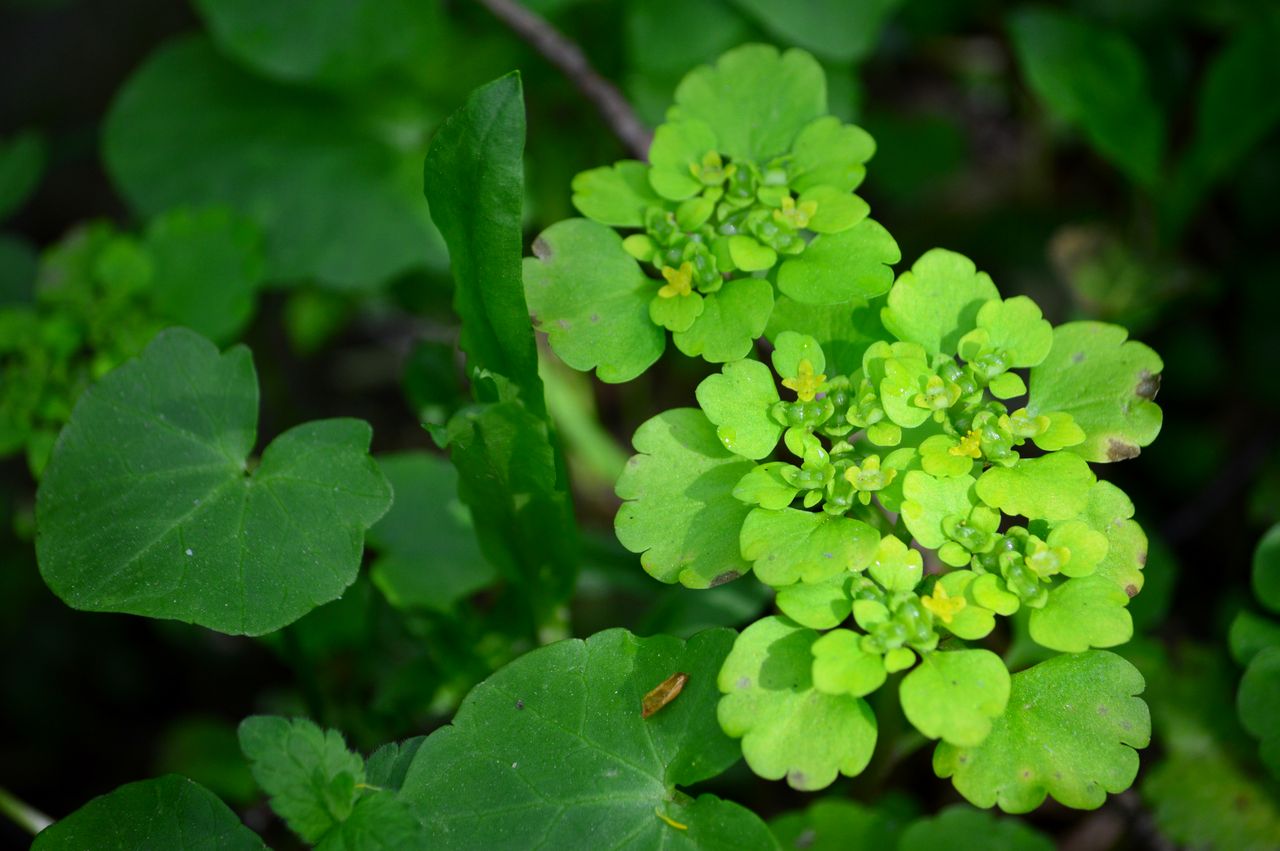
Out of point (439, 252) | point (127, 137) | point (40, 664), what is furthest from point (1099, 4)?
point (40, 664)

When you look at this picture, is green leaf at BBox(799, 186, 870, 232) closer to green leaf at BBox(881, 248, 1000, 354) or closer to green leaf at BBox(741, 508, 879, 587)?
green leaf at BBox(881, 248, 1000, 354)

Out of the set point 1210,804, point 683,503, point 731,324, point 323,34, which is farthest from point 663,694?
point 323,34

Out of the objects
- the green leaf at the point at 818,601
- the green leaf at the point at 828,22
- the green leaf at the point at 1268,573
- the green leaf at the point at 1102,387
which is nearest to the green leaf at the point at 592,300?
the green leaf at the point at 818,601

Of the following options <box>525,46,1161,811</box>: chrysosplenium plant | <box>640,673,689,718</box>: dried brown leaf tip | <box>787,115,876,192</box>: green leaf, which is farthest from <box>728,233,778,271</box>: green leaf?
<box>640,673,689,718</box>: dried brown leaf tip

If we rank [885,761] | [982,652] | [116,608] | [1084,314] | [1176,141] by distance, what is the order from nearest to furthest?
1. [982,652]
2. [116,608]
3. [885,761]
4. [1084,314]
5. [1176,141]

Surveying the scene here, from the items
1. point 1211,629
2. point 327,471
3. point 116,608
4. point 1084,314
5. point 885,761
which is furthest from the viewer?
point 1084,314

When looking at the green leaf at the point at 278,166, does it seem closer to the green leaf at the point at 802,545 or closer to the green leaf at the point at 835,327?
the green leaf at the point at 835,327

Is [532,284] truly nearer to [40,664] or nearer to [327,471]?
[327,471]
